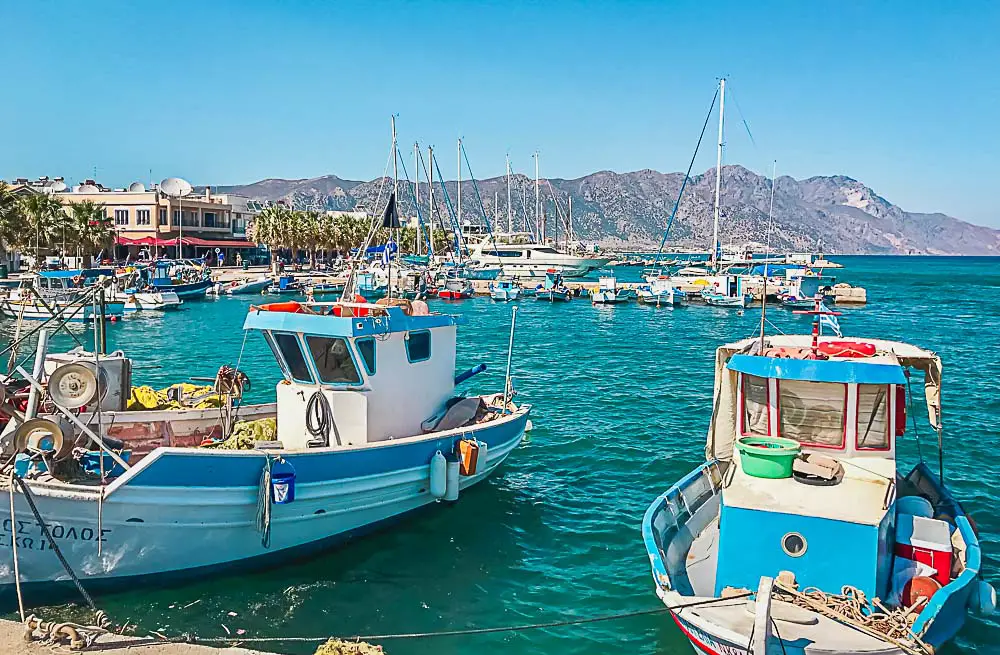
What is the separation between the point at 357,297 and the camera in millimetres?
14445

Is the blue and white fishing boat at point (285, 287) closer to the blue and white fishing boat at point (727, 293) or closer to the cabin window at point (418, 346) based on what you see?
the blue and white fishing boat at point (727, 293)

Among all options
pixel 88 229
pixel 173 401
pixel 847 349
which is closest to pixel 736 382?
pixel 847 349

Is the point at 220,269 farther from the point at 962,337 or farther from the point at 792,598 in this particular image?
the point at 792,598

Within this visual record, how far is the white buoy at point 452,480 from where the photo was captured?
13219 mm

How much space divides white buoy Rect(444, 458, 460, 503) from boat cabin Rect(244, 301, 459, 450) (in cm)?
96

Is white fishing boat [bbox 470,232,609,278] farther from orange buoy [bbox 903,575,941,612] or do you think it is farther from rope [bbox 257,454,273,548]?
orange buoy [bbox 903,575,941,612]

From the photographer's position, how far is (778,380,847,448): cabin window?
980cm

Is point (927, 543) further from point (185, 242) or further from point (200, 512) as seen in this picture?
point (185, 242)

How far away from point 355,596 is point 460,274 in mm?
73468

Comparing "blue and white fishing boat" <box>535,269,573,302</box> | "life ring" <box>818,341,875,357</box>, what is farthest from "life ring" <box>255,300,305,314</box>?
"blue and white fishing boat" <box>535,269,573,302</box>

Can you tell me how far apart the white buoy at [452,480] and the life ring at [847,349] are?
5814 mm

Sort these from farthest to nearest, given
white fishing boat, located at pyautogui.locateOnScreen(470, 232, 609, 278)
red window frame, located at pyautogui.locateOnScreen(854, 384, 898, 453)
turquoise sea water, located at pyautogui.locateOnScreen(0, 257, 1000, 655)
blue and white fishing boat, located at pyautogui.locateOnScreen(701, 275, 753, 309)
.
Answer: white fishing boat, located at pyautogui.locateOnScreen(470, 232, 609, 278) < blue and white fishing boat, located at pyautogui.locateOnScreen(701, 275, 753, 309) < turquoise sea water, located at pyautogui.locateOnScreen(0, 257, 1000, 655) < red window frame, located at pyautogui.locateOnScreen(854, 384, 898, 453)

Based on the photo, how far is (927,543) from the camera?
371 inches

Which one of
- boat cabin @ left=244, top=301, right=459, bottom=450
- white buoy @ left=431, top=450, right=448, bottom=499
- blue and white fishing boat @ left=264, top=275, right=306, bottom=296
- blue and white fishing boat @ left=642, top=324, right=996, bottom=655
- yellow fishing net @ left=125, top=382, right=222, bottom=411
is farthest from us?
blue and white fishing boat @ left=264, top=275, right=306, bottom=296
